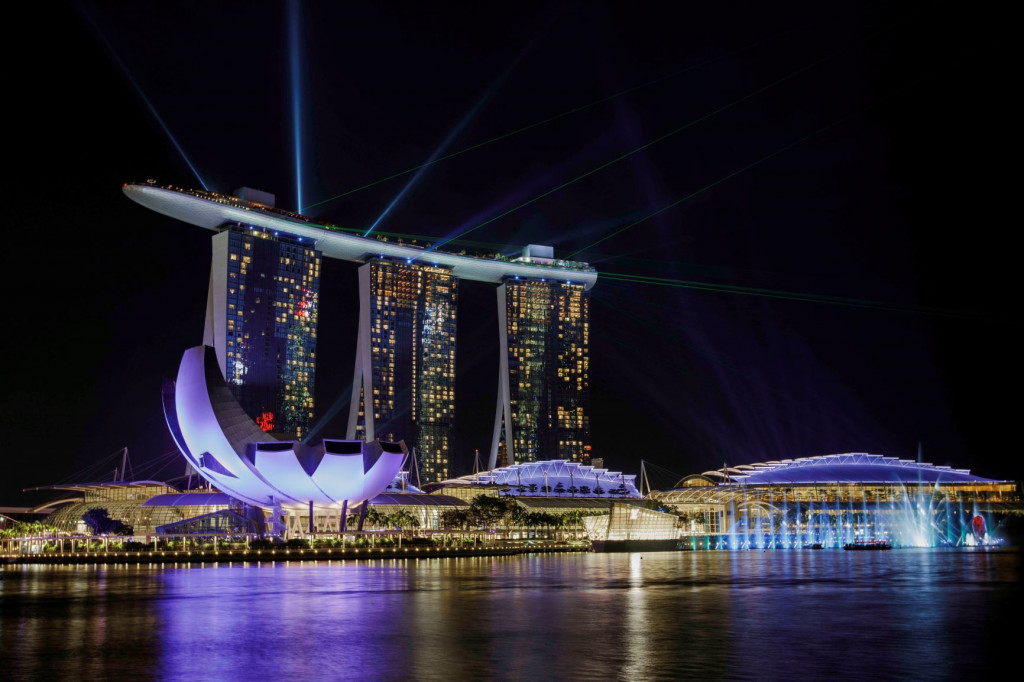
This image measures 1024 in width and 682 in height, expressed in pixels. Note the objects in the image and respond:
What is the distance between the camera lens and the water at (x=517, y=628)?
17.2 meters

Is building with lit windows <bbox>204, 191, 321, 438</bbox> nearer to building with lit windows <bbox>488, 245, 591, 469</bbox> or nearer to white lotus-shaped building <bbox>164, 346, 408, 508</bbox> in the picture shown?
building with lit windows <bbox>488, 245, 591, 469</bbox>

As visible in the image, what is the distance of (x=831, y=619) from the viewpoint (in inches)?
973

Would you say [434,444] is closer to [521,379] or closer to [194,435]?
[521,379]

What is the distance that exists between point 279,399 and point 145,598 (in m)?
94.6

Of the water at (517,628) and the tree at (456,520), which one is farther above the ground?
the tree at (456,520)

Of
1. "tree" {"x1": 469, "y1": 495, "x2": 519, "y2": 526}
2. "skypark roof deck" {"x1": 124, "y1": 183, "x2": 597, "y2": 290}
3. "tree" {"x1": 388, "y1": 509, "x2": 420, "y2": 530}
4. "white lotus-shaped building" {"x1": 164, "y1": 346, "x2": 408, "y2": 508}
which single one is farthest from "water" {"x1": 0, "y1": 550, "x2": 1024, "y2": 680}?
"skypark roof deck" {"x1": 124, "y1": 183, "x2": 597, "y2": 290}

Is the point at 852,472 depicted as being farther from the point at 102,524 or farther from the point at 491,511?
the point at 102,524

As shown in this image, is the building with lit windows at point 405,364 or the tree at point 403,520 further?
the building with lit windows at point 405,364

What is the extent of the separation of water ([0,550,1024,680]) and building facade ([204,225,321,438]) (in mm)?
82477

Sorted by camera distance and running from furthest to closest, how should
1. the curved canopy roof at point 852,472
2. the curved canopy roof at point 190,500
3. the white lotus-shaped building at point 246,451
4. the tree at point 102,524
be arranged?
1. the curved canopy roof at point 852,472
2. the curved canopy roof at point 190,500
3. the tree at point 102,524
4. the white lotus-shaped building at point 246,451

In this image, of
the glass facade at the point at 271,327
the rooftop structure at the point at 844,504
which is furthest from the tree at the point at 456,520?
the glass facade at the point at 271,327

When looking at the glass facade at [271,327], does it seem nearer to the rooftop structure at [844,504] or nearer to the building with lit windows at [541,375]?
the building with lit windows at [541,375]

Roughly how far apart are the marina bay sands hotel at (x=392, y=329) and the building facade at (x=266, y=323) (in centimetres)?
16

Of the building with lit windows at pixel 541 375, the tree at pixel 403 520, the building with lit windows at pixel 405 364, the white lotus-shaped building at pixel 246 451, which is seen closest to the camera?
the white lotus-shaped building at pixel 246 451
